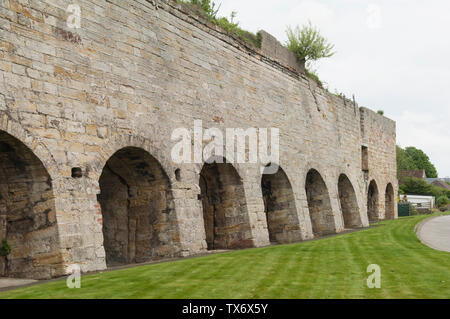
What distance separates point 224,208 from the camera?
1375 centimetres

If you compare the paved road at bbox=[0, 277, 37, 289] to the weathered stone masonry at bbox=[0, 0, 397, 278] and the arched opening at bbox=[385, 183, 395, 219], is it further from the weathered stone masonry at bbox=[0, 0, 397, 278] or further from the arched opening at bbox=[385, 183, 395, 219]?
the arched opening at bbox=[385, 183, 395, 219]

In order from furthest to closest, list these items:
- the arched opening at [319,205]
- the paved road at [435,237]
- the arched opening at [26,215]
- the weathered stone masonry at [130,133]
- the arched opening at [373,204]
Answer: the arched opening at [373,204]
the arched opening at [319,205]
the paved road at [435,237]
the weathered stone masonry at [130,133]
the arched opening at [26,215]

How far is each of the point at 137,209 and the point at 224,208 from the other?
127 inches

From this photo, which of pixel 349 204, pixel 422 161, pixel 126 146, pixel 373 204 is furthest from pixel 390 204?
pixel 422 161

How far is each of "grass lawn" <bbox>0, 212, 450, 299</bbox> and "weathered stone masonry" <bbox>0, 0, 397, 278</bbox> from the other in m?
1.49

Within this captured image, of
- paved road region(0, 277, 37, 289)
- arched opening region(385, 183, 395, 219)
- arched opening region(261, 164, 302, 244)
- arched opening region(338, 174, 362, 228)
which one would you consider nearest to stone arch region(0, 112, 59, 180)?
paved road region(0, 277, 37, 289)

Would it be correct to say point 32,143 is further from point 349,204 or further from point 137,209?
point 349,204

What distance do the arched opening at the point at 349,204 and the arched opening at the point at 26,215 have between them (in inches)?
620

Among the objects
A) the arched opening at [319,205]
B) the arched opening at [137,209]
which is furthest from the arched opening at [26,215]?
the arched opening at [319,205]

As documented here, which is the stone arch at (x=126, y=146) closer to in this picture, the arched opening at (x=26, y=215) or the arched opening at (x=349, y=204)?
the arched opening at (x=26, y=215)

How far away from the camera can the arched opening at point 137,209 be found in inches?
425

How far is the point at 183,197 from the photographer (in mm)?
11141

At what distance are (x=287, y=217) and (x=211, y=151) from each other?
5.19 meters
